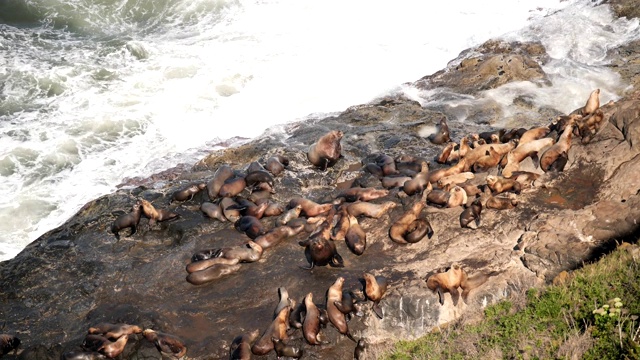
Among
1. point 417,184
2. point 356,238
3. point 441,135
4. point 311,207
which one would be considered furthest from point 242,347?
point 441,135

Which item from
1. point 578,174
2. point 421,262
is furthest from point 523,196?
point 421,262

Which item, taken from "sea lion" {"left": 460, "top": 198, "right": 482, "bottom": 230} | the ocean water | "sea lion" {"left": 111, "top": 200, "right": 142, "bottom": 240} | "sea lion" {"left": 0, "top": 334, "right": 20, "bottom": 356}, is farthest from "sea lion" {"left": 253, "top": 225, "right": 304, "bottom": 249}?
the ocean water

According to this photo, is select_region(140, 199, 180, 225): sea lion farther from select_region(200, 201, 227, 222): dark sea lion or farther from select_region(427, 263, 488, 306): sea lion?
select_region(427, 263, 488, 306): sea lion

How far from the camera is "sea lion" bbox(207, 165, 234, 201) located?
927 centimetres

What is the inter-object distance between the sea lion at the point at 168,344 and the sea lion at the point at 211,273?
100cm

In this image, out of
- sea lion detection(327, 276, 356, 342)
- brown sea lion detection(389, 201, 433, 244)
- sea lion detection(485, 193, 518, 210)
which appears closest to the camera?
sea lion detection(327, 276, 356, 342)

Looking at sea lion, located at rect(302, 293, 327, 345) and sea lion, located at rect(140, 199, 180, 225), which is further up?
sea lion, located at rect(302, 293, 327, 345)

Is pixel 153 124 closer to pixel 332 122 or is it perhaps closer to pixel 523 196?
pixel 332 122

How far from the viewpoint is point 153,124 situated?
15531 millimetres

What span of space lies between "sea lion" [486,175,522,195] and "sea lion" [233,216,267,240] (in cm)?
314

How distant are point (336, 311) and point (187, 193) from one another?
11.9 feet

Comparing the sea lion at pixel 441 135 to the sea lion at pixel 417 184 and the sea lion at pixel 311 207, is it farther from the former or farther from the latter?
the sea lion at pixel 311 207

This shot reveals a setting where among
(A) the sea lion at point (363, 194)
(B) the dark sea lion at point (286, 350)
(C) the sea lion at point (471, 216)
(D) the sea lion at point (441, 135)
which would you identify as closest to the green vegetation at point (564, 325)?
(B) the dark sea lion at point (286, 350)

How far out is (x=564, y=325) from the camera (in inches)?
232
